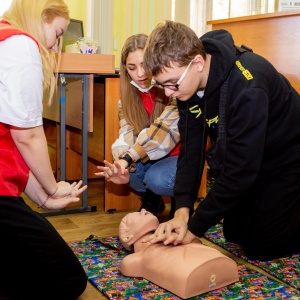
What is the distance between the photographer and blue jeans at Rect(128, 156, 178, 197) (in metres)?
2.07

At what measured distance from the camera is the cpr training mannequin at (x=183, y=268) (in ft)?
4.81

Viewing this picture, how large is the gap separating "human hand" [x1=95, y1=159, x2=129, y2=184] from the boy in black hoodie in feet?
1.21

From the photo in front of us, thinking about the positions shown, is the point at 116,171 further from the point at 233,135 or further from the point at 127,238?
the point at 233,135

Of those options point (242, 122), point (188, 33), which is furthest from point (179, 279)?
point (188, 33)

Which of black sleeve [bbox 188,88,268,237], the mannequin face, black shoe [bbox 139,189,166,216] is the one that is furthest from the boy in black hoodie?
black shoe [bbox 139,189,166,216]

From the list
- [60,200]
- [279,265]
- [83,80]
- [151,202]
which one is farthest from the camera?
[83,80]

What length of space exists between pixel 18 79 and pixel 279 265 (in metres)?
1.13

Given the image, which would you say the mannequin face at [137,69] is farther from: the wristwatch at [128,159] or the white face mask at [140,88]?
the wristwatch at [128,159]

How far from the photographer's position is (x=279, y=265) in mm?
1777

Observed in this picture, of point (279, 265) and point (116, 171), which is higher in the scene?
point (116, 171)

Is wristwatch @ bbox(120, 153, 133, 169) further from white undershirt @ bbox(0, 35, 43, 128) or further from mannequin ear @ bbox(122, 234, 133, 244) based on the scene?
white undershirt @ bbox(0, 35, 43, 128)

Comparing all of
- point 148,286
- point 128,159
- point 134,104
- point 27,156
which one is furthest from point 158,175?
point 27,156

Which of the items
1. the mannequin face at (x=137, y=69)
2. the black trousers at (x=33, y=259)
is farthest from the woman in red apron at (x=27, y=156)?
the mannequin face at (x=137, y=69)

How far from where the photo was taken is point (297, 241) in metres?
1.85
